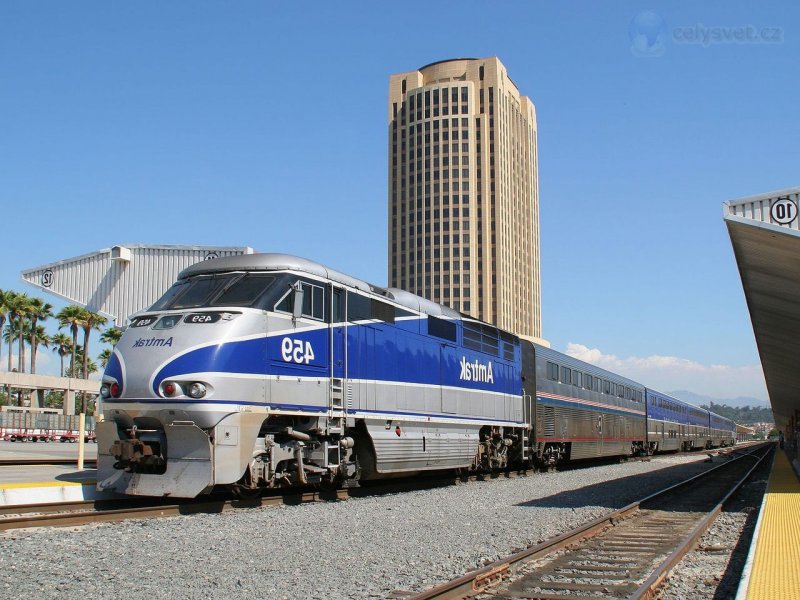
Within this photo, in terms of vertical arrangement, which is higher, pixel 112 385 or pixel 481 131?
pixel 481 131

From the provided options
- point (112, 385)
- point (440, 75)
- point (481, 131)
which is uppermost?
point (440, 75)

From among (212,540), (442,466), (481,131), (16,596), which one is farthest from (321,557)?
(481,131)

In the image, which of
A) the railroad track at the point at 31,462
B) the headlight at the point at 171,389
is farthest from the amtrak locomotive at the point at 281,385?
the railroad track at the point at 31,462

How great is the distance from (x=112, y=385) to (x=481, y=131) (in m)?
130

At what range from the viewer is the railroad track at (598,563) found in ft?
23.2

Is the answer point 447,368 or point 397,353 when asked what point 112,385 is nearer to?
point 397,353

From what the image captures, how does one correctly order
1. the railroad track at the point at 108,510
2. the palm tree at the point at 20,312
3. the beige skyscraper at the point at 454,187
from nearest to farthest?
the railroad track at the point at 108,510, the palm tree at the point at 20,312, the beige skyscraper at the point at 454,187

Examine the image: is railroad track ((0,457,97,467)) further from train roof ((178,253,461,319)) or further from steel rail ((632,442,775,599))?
steel rail ((632,442,775,599))

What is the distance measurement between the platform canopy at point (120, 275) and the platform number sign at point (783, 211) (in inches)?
597

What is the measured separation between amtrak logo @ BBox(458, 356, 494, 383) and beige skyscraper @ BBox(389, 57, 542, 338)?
376 ft

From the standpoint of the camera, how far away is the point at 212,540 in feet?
30.2

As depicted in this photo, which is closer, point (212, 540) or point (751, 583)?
point (751, 583)

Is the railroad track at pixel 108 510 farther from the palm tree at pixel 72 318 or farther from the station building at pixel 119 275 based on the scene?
the palm tree at pixel 72 318

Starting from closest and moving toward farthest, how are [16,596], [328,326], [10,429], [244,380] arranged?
[16,596] < [244,380] < [328,326] < [10,429]
